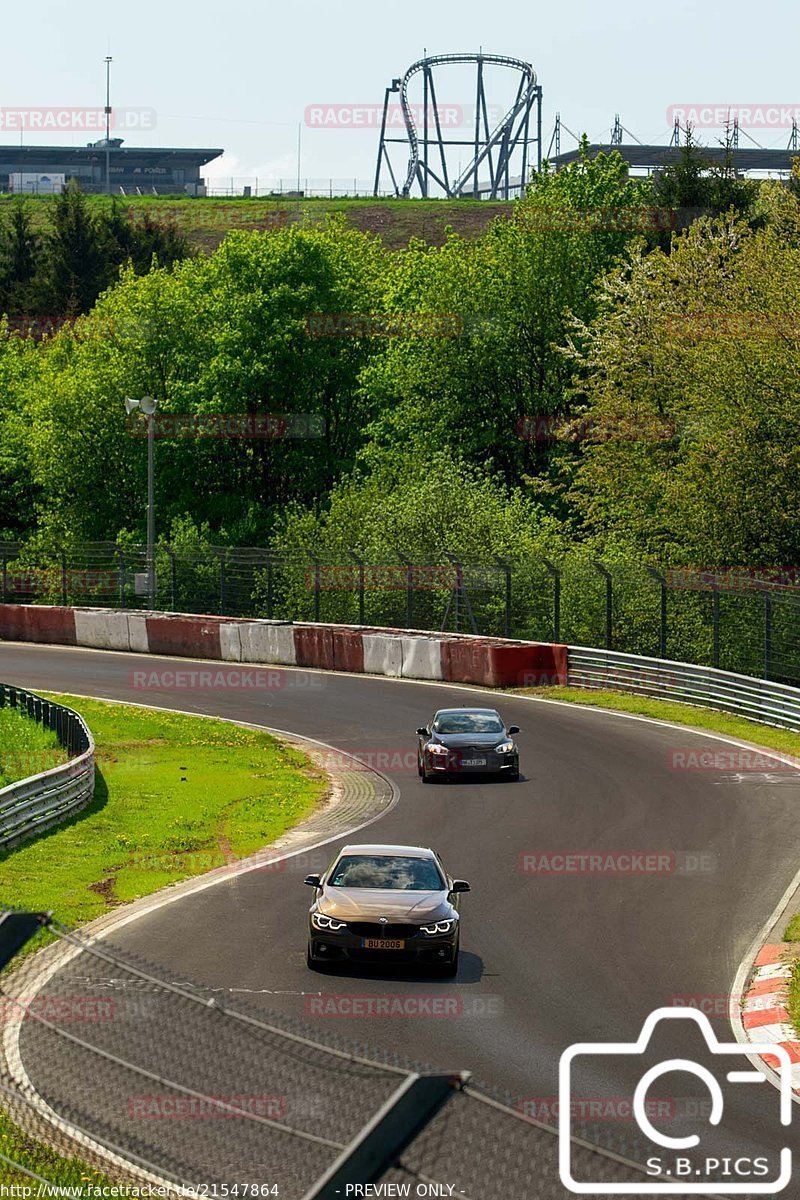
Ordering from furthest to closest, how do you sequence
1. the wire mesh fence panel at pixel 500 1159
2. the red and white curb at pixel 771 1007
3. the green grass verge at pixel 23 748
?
1. the green grass verge at pixel 23 748
2. the red and white curb at pixel 771 1007
3. the wire mesh fence panel at pixel 500 1159

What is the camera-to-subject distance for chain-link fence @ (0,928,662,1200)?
8.12m

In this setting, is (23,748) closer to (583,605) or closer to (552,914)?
(552,914)

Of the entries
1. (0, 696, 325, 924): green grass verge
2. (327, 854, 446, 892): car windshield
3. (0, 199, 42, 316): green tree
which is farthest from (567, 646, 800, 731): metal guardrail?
(0, 199, 42, 316): green tree

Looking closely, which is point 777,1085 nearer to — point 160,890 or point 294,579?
point 160,890

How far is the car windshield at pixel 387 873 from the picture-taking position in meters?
16.6

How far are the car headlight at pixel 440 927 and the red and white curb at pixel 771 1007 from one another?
10.2 ft

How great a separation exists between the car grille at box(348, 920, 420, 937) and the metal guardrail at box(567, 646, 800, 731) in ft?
65.7

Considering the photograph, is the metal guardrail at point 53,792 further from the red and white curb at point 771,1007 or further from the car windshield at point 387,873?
the red and white curb at point 771,1007

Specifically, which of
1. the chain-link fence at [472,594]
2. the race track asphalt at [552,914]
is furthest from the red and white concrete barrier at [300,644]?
the race track asphalt at [552,914]

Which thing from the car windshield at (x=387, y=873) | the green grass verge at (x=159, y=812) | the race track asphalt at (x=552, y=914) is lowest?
the green grass verge at (x=159, y=812)

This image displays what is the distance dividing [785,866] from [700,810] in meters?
4.06

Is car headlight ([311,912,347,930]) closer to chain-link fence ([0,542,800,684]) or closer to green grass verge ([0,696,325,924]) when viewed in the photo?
green grass verge ([0,696,325,924])

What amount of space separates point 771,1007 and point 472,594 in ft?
99.4

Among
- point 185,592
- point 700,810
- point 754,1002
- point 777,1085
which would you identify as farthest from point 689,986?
point 185,592
